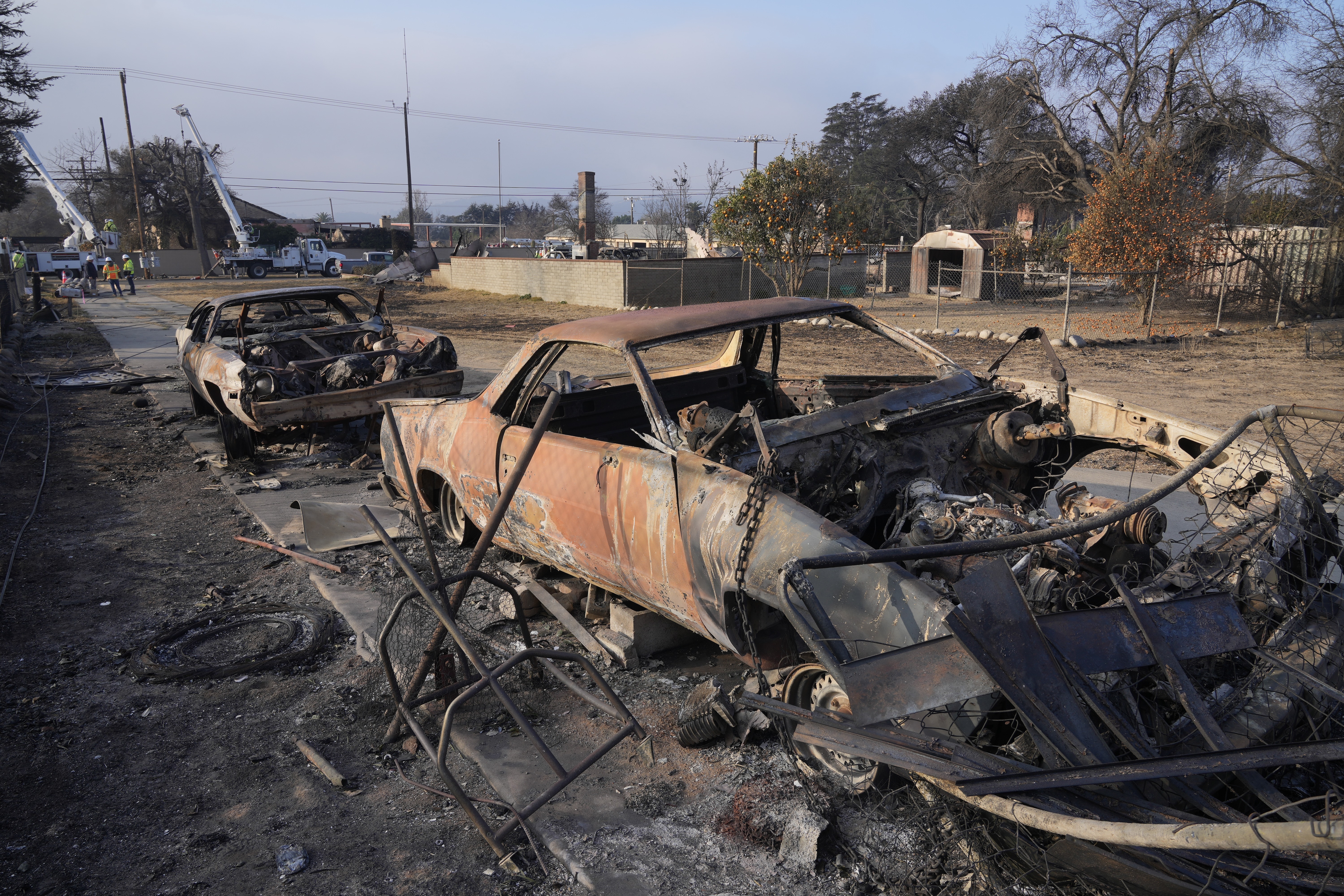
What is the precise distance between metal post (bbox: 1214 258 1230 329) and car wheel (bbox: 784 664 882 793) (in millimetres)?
17128

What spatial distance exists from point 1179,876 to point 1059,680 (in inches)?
20.1

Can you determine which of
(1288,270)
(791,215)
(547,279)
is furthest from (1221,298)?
(547,279)

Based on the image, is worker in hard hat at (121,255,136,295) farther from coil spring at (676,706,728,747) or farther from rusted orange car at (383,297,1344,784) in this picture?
coil spring at (676,706,728,747)

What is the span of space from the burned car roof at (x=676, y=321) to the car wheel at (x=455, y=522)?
4.42 feet

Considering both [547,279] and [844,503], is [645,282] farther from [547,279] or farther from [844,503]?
[844,503]

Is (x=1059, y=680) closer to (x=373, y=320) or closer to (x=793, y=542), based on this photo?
(x=793, y=542)

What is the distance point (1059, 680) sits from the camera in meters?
2.29

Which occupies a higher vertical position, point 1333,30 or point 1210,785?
point 1333,30

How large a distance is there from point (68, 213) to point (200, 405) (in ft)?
163

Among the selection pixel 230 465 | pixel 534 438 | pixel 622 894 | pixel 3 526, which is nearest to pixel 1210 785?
pixel 622 894

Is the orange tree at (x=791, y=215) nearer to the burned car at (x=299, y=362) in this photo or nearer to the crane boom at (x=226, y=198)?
the burned car at (x=299, y=362)

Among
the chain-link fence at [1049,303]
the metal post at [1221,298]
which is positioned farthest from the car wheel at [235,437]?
the metal post at [1221,298]

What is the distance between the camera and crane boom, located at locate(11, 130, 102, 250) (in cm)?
4556

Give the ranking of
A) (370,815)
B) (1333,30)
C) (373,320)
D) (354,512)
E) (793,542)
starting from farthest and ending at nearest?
(1333,30) < (373,320) < (354,512) < (370,815) < (793,542)
